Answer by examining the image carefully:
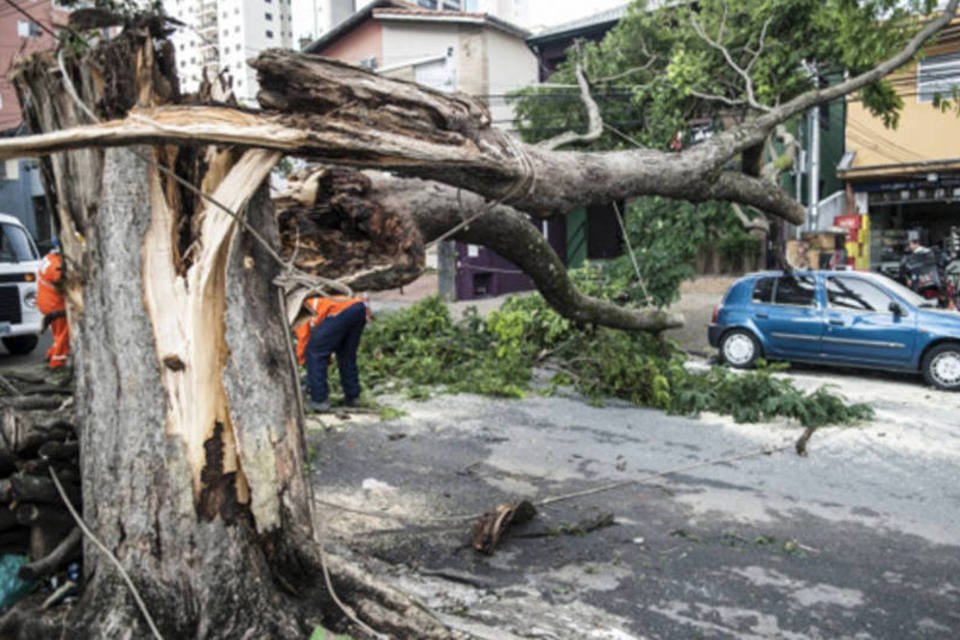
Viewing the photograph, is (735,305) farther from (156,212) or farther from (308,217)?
(156,212)

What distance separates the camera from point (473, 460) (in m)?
6.32

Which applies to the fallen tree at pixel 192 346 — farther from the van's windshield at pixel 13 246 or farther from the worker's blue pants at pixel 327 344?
the van's windshield at pixel 13 246

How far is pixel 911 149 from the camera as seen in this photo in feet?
59.1

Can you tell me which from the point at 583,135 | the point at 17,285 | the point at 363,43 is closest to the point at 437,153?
the point at 583,135

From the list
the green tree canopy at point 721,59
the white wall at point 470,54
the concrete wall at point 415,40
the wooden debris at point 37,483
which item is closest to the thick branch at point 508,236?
the wooden debris at point 37,483

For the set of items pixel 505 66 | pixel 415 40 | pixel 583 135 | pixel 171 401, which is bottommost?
pixel 171 401

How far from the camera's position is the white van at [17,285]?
1107 centimetres

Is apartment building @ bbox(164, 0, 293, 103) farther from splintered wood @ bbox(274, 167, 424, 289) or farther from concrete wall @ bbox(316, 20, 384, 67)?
concrete wall @ bbox(316, 20, 384, 67)

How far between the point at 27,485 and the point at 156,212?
1.46 metres

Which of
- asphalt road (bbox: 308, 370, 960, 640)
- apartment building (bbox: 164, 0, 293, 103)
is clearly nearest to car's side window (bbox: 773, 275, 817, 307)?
asphalt road (bbox: 308, 370, 960, 640)

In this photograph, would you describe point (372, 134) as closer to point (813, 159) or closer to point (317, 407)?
point (317, 407)

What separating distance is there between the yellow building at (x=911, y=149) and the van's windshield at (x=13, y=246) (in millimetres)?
17931

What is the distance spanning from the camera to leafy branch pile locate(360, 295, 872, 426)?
8047 mm

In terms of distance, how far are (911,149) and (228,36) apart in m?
37.4
